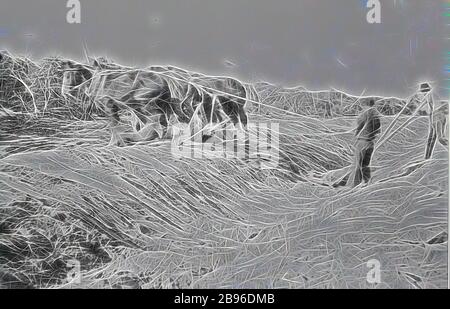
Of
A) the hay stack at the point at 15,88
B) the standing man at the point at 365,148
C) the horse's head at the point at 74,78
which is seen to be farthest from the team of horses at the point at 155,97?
the standing man at the point at 365,148

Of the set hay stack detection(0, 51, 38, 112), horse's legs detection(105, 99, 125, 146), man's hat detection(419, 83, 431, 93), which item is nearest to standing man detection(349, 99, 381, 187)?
man's hat detection(419, 83, 431, 93)

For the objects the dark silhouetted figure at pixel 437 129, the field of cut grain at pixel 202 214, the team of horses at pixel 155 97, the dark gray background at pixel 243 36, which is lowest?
the field of cut grain at pixel 202 214

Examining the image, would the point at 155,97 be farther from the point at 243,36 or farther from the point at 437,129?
the point at 437,129

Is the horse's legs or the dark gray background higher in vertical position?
the dark gray background

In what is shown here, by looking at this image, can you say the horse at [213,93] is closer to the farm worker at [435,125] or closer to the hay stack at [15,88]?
the hay stack at [15,88]

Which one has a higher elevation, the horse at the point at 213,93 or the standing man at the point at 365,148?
the horse at the point at 213,93

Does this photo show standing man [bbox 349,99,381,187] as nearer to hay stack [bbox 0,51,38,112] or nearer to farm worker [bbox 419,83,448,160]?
farm worker [bbox 419,83,448,160]
